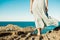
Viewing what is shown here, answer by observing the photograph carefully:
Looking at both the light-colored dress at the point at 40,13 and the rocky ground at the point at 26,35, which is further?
the light-colored dress at the point at 40,13

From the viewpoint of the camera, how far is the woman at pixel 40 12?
679cm

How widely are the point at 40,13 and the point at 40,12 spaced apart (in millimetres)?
33

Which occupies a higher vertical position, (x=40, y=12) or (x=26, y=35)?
(x=40, y=12)

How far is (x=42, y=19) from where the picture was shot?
6879 mm

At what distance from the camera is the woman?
6.79m

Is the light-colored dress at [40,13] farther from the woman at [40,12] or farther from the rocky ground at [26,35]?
the rocky ground at [26,35]

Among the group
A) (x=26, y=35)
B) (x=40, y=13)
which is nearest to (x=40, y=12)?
(x=40, y=13)

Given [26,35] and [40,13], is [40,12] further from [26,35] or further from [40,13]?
[26,35]

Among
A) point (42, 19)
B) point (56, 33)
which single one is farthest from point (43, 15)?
point (56, 33)

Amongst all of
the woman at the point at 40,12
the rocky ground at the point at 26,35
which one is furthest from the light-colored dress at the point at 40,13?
the rocky ground at the point at 26,35

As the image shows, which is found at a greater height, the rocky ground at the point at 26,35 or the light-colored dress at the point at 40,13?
the light-colored dress at the point at 40,13

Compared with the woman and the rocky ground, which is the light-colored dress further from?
the rocky ground

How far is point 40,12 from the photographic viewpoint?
22.5ft

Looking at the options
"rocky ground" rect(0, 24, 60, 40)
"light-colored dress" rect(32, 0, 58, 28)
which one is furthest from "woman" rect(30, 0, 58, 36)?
"rocky ground" rect(0, 24, 60, 40)
